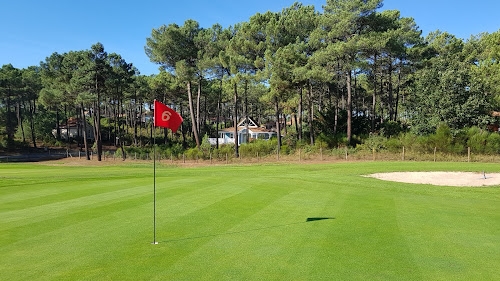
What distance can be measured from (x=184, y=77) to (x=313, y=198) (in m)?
36.6

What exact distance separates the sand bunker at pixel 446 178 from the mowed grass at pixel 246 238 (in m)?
6.73

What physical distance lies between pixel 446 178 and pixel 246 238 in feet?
56.9

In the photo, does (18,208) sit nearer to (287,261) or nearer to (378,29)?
(287,261)

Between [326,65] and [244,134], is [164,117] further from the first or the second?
[244,134]

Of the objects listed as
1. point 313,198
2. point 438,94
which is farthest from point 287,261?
point 438,94

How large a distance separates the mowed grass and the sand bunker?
6.73m

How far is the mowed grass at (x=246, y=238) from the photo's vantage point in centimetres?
498

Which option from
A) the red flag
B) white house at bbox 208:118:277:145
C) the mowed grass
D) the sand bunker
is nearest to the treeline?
white house at bbox 208:118:277:145

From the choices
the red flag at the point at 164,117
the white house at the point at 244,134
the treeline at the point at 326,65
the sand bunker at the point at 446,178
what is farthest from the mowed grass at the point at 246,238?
the white house at the point at 244,134

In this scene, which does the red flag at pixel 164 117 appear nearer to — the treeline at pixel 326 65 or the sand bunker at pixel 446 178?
the sand bunker at pixel 446 178

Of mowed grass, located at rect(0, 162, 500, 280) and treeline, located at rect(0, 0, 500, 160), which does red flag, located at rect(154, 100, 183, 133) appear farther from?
treeline, located at rect(0, 0, 500, 160)

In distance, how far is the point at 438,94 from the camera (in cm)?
3272

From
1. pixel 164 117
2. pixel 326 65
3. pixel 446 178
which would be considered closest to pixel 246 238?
pixel 164 117

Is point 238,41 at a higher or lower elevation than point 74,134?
higher
